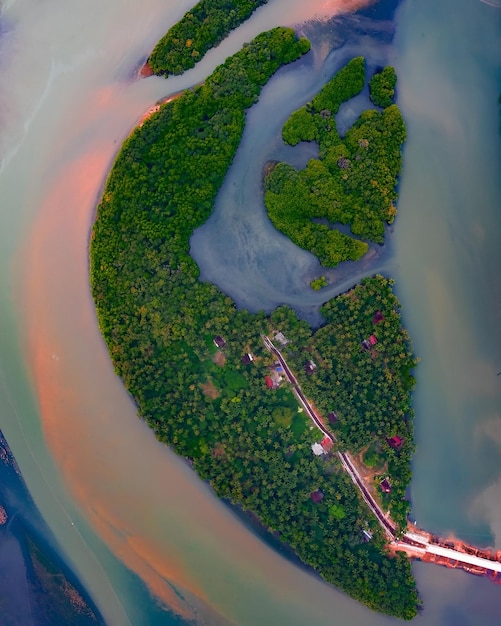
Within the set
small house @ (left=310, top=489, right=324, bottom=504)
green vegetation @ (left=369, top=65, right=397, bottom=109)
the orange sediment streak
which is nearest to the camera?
small house @ (left=310, top=489, right=324, bottom=504)

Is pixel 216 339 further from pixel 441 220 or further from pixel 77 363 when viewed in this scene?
pixel 441 220

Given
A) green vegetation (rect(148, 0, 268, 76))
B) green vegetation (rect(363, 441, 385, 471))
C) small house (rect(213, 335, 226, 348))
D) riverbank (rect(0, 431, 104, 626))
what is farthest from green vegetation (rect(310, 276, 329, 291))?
riverbank (rect(0, 431, 104, 626))

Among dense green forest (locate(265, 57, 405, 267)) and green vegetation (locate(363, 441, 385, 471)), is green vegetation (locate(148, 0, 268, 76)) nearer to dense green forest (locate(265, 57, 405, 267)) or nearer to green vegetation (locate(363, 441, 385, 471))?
dense green forest (locate(265, 57, 405, 267))

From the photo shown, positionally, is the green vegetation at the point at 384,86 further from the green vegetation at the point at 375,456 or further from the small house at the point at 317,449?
the small house at the point at 317,449

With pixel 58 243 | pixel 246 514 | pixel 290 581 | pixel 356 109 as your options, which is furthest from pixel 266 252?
pixel 290 581

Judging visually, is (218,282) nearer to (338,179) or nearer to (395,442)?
(338,179)

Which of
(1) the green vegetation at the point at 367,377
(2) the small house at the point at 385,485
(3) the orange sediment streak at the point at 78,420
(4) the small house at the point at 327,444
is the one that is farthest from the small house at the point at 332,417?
(3) the orange sediment streak at the point at 78,420

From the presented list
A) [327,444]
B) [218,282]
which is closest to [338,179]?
[218,282]
